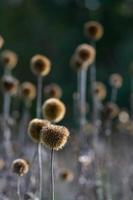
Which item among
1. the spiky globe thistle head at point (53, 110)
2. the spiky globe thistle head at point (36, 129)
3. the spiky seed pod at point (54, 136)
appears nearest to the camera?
the spiky seed pod at point (54, 136)

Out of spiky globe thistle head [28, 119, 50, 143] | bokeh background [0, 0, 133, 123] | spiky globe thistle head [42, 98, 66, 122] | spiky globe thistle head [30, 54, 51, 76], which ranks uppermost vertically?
bokeh background [0, 0, 133, 123]

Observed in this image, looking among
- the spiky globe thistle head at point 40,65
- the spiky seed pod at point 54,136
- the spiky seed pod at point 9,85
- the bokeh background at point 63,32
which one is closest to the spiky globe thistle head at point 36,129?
the spiky seed pod at point 54,136

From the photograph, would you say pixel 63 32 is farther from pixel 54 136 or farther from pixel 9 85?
pixel 54 136

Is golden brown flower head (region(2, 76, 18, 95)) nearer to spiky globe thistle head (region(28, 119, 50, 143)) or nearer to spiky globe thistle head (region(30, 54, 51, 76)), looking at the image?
spiky globe thistle head (region(30, 54, 51, 76))

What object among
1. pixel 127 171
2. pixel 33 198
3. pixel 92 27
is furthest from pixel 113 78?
pixel 33 198

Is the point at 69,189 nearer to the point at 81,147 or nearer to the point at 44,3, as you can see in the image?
the point at 81,147

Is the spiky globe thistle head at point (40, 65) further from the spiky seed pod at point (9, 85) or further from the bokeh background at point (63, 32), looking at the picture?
the bokeh background at point (63, 32)

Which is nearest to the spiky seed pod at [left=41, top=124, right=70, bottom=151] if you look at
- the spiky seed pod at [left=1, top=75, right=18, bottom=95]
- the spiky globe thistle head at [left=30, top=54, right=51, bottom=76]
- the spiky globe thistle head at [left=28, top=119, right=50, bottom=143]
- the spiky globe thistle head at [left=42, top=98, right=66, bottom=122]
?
the spiky globe thistle head at [left=28, top=119, right=50, bottom=143]
